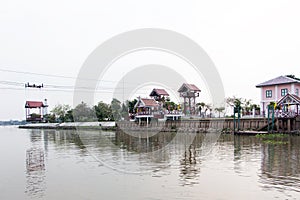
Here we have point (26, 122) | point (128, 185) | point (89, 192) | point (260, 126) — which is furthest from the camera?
point (26, 122)

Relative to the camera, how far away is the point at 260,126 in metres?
34.7

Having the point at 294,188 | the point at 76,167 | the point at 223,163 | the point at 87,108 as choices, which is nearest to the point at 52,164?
the point at 76,167

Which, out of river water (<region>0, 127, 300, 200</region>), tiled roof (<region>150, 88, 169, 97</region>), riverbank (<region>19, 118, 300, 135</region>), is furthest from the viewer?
tiled roof (<region>150, 88, 169, 97</region>)

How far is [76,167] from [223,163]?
763cm

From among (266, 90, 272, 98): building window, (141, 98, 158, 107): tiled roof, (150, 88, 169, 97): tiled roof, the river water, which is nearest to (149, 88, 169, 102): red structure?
(150, 88, 169, 97): tiled roof

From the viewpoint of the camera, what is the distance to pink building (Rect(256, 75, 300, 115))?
39969 mm

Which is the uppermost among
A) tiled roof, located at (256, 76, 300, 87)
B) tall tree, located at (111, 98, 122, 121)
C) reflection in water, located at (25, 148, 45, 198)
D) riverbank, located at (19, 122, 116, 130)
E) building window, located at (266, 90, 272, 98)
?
tiled roof, located at (256, 76, 300, 87)

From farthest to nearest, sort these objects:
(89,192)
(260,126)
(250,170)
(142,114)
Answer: (142,114)
(260,126)
(250,170)
(89,192)

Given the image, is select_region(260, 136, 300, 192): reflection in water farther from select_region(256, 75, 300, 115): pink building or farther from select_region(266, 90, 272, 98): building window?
select_region(266, 90, 272, 98): building window

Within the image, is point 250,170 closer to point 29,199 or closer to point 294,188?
point 294,188

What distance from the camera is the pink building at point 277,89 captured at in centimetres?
3997

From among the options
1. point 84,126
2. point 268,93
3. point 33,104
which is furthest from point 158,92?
point 33,104

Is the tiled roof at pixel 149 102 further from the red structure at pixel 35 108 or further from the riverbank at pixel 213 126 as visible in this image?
the red structure at pixel 35 108

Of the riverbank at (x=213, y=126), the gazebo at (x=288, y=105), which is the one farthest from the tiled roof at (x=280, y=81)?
the riverbank at (x=213, y=126)
